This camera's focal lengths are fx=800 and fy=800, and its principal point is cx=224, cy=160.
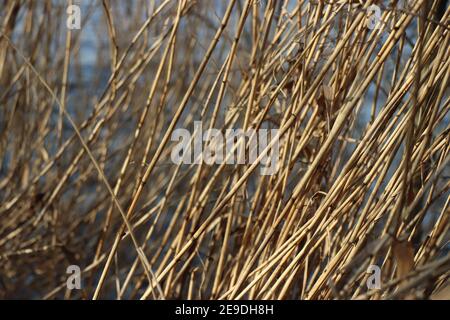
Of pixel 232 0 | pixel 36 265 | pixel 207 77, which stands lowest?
pixel 36 265

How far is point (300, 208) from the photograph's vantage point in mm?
988

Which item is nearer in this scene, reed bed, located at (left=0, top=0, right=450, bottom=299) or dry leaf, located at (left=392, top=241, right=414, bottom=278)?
dry leaf, located at (left=392, top=241, right=414, bottom=278)

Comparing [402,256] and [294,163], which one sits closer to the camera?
[402,256]

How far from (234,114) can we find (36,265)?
3.35 ft

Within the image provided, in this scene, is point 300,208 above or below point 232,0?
below

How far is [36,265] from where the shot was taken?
1.94 metres

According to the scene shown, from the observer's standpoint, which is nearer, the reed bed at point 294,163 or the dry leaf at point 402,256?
the dry leaf at point 402,256
